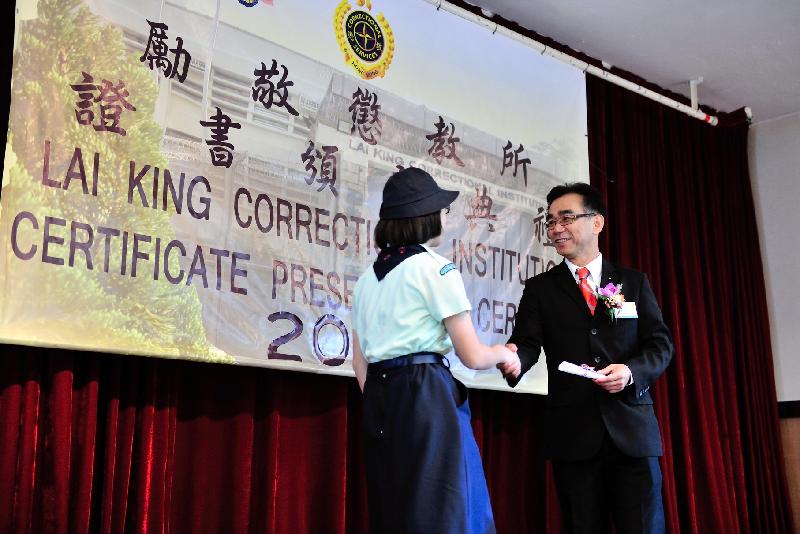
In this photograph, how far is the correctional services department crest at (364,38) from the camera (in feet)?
10.0

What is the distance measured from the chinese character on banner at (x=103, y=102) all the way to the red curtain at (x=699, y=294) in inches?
89.6

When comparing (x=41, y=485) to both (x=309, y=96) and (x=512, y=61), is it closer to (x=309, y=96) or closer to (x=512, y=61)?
(x=309, y=96)

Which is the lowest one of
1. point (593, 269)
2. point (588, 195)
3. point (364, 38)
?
point (593, 269)

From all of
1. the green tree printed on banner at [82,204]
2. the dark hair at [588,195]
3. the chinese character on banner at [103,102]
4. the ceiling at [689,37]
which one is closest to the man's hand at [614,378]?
the dark hair at [588,195]

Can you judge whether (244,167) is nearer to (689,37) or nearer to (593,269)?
(593,269)

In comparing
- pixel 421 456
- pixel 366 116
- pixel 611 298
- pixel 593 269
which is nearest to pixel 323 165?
pixel 366 116

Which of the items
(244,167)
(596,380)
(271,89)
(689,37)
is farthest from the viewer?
(689,37)

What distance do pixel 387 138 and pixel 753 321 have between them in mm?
2452

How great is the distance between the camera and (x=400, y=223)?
6.39ft

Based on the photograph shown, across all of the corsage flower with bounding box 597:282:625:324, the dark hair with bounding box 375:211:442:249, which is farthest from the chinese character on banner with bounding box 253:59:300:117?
the corsage flower with bounding box 597:282:625:324

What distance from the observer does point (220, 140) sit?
8.77ft

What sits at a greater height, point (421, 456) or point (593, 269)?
point (593, 269)

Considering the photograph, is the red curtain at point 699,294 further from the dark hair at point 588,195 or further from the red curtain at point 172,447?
the red curtain at point 172,447

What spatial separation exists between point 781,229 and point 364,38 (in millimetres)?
2774
